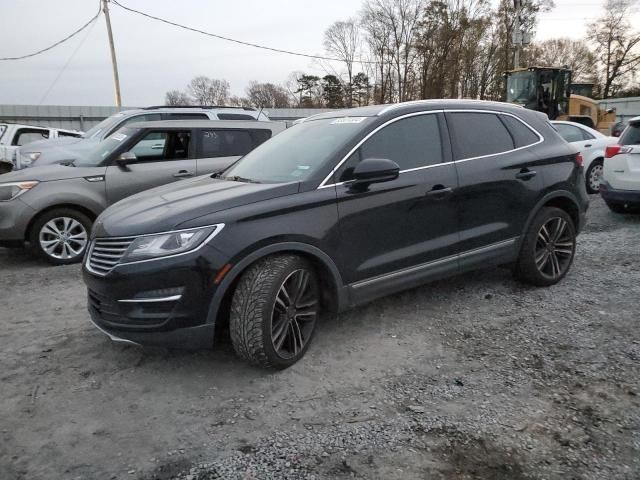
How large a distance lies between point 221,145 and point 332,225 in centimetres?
403

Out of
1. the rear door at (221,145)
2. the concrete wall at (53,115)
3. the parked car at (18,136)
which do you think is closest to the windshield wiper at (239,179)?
the rear door at (221,145)

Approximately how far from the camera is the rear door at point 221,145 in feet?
21.7

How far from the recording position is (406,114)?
12.3 ft

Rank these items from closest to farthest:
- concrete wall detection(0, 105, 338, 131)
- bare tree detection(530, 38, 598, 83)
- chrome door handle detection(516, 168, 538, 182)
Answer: chrome door handle detection(516, 168, 538, 182)
concrete wall detection(0, 105, 338, 131)
bare tree detection(530, 38, 598, 83)

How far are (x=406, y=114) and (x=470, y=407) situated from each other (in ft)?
7.26

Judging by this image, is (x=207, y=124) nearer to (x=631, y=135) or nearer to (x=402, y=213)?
A: (x=402, y=213)

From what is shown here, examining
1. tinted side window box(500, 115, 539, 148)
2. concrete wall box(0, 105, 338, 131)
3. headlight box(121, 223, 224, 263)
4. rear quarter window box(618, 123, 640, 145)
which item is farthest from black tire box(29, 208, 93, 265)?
concrete wall box(0, 105, 338, 131)

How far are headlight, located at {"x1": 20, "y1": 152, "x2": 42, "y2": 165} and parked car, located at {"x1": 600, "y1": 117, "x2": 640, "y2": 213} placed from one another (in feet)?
32.2

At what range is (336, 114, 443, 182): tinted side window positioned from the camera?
3498 millimetres

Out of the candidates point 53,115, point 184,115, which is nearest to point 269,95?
point 53,115

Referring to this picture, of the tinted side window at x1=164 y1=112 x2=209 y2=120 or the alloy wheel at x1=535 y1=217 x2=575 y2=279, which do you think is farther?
the tinted side window at x1=164 y1=112 x2=209 y2=120

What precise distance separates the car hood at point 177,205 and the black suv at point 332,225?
0.04 feet

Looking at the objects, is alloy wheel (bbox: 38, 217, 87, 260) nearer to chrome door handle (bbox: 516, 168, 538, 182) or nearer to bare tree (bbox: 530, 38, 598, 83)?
chrome door handle (bbox: 516, 168, 538, 182)

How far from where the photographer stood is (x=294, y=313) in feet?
10.3
